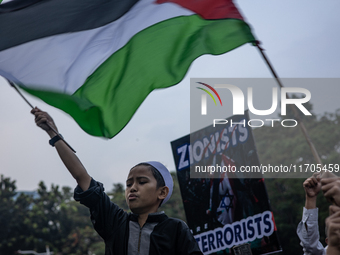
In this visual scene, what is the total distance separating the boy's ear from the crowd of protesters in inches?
41.4

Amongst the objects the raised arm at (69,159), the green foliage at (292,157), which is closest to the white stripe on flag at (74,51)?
the raised arm at (69,159)

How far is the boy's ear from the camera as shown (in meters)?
3.36

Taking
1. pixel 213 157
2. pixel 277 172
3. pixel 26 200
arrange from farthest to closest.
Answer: pixel 26 200 → pixel 277 172 → pixel 213 157

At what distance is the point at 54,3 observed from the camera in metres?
3.91

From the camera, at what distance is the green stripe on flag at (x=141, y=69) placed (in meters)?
3.80

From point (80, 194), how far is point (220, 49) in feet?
6.02

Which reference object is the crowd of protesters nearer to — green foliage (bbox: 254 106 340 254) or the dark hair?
the dark hair

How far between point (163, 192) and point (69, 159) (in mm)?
776

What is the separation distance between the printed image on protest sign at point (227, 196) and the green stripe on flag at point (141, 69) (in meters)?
4.56

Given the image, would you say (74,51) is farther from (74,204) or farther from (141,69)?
(74,204)

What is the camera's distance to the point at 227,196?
835 centimetres

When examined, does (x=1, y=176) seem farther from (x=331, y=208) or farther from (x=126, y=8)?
(x=331, y=208)

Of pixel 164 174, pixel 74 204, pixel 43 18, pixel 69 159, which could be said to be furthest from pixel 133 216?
pixel 74 204

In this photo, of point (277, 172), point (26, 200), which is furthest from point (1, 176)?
point (277, 172)
